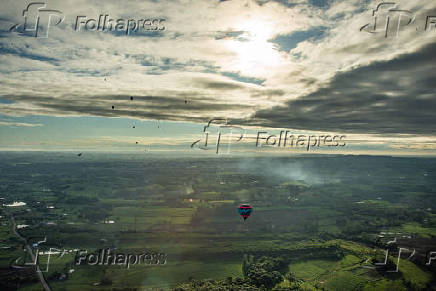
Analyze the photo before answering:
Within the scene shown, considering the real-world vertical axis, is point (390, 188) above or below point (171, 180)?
above

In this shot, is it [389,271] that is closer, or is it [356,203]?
A: [389,271]

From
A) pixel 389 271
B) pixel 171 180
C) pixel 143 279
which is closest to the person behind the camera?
pixel 143 279

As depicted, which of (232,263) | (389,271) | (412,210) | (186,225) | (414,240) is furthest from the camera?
(412,210)

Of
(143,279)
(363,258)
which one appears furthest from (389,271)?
(143,279)

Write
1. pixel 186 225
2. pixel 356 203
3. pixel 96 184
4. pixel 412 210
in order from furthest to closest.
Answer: pixel 96 184
pixel 356 203
pixel 412 210
pixel 186 225

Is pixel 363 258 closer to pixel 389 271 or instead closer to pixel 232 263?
pixel 389 271

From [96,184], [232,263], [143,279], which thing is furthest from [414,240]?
[96,184]

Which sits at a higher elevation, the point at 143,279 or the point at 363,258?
the point at 363,258

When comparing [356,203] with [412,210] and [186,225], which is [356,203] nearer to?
[412,210]

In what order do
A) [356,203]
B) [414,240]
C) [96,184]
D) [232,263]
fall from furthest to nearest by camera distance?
[96,184], [356,203], [414,240], [232,263]
